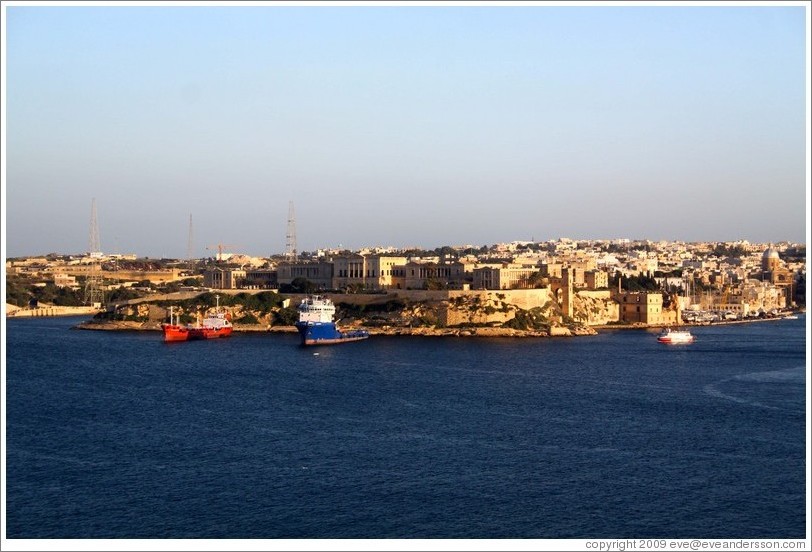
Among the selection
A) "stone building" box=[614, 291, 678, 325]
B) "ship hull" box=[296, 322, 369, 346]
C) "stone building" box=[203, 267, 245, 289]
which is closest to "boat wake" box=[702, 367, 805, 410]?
"ship hull" box=[296, 322, 369, 346]

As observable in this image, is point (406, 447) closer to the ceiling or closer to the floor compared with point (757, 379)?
closer to the floor

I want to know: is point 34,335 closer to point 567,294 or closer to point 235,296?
point 235,296

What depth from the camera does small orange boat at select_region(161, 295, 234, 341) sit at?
22045mm

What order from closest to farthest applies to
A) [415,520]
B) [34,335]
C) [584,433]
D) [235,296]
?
[415,520] → [584,433] → [34,335] → [235,296]

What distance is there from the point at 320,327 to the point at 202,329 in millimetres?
3097

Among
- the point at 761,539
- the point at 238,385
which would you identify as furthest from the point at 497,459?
the point at 238,385

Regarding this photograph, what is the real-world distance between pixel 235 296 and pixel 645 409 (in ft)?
48.8

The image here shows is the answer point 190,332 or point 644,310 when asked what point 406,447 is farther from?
point 644,310

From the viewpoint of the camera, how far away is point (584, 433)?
35.8 ft

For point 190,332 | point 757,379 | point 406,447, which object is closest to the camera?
point 406,447

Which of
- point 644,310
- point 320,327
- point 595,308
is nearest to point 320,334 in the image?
point 320,327

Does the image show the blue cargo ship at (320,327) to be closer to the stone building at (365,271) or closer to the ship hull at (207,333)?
the ship hull at (207,333)

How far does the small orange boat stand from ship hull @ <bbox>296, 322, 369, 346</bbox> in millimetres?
2402

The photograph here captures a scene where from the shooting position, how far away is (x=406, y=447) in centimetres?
1023
